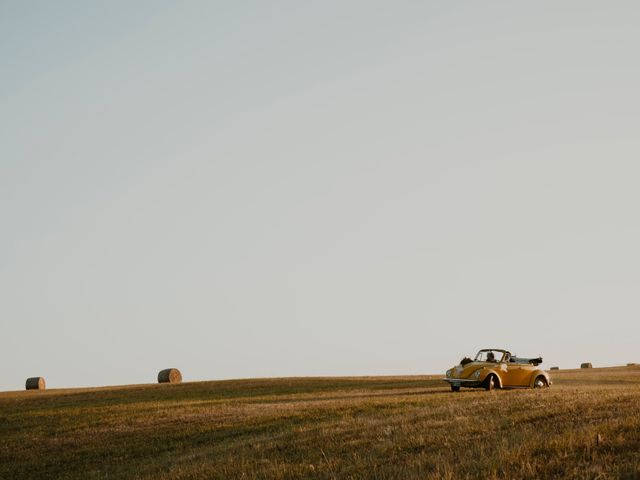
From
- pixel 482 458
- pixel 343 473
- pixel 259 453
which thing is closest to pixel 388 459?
pixel 343 473

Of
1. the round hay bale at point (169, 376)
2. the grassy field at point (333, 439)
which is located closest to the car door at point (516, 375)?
the grassy field at point (333, 439)

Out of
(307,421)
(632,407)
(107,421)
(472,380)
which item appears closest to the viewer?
(632,407)

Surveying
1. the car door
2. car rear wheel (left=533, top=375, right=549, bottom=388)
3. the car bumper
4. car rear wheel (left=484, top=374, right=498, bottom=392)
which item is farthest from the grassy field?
car rear wheel (left=533, top=375, right=549, bottom=388)

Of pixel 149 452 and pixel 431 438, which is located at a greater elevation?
pixel 431 438

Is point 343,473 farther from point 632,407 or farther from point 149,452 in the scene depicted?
point 149,452

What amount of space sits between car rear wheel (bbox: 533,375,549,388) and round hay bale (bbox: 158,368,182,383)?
3465cm

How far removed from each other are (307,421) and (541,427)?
10026 mm

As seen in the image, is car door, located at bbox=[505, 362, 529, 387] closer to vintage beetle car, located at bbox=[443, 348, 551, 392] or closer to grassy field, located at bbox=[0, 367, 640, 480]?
vintage beetle car, located at bbox=[443, 348, 551, 392]

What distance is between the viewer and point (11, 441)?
24.9 meters

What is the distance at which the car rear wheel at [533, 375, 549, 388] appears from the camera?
99.7 ft

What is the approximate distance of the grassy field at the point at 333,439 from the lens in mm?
9836

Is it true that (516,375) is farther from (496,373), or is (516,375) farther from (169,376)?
(169,376)

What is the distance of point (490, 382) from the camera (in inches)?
1151

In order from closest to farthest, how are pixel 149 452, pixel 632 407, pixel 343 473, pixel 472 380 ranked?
pixel 343 473 < pixel 632 407 < pixel 149 452 < pixel 472 380
